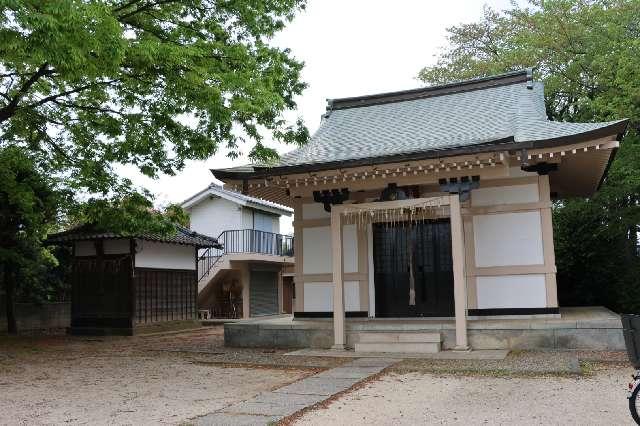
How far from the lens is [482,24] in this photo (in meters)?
25.1

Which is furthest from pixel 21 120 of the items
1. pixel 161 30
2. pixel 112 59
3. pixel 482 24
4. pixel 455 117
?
pixel 482 24

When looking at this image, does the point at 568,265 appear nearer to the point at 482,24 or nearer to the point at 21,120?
the point at 482,24

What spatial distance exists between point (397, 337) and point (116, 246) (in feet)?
33.8

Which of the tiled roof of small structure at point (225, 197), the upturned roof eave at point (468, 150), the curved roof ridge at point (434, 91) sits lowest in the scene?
the upturned roof eave at point (468, 150)

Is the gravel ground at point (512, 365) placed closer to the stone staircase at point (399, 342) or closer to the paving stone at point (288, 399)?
the stone staircase at point (399, 342)

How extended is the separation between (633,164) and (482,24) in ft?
44.9

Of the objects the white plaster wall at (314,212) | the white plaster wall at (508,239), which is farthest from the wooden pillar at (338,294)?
the white plaster wall at (508,239)

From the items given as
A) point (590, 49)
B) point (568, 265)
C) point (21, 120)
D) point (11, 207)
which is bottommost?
point (568, 265)

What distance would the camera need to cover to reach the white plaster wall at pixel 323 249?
12.0m

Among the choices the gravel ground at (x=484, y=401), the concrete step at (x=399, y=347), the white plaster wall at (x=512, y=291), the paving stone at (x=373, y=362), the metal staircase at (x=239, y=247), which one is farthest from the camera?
the metal staircase at (x=239, y=247)

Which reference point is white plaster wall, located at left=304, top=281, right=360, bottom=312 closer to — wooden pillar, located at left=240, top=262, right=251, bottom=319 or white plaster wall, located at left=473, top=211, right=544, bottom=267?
white plaster wall, located at left=473, top=211, right=544, bottom=267

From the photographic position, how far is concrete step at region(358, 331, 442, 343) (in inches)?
391

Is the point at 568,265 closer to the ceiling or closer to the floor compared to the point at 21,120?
closer to the floor

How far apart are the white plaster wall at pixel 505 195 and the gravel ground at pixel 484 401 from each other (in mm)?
3878
